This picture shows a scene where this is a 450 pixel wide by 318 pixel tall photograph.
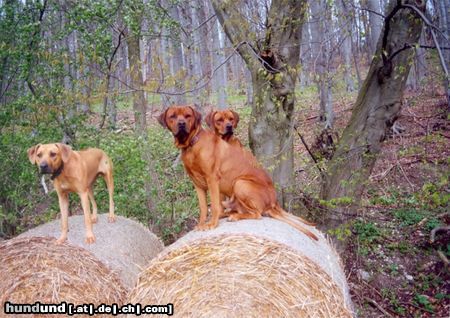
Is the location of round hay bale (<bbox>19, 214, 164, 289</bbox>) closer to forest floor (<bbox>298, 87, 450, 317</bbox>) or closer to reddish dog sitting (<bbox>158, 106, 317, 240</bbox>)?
reddish dog sitting (<bbox>158, 106, 317, 240</bbox>)

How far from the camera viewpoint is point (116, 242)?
14.9ft

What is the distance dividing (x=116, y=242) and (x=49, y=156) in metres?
1.09

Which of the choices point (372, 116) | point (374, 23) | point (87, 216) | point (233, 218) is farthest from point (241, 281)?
point (374, 23)

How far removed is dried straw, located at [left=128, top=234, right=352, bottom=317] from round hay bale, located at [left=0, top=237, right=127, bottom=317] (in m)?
0.76

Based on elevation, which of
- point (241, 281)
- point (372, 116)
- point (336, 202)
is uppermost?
point (372, 116)

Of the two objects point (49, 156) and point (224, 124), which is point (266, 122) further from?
point (49, 156)

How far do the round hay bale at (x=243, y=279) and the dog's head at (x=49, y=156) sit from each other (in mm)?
1262

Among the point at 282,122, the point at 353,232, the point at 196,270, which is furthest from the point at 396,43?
the point at 196,270

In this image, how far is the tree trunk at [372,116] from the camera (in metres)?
5.92

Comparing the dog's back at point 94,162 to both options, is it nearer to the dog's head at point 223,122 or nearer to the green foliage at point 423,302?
the dog's head at point 223,122

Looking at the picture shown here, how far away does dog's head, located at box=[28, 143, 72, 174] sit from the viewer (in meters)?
4.01

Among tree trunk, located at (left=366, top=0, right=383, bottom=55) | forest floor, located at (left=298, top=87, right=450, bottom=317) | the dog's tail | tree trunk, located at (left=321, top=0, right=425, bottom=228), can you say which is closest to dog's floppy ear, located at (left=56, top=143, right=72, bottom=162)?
the dog's tail

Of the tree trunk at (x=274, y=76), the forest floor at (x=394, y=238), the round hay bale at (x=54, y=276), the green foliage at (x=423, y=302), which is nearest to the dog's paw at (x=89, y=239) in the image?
the round hay bale at (x=54, y=276)

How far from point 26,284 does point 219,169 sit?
2.07 meters
